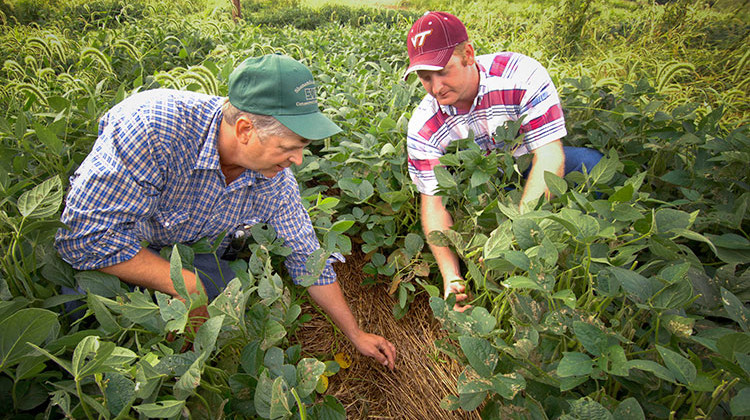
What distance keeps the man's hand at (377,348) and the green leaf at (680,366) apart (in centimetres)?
79

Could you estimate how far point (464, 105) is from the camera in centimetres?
154

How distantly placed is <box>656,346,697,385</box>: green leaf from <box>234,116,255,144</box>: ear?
3.12 feet

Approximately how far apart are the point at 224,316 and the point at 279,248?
44cm

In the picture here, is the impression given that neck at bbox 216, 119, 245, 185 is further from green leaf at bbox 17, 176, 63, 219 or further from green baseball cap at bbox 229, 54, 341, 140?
green leaf at bbox 17, 176, 63, 219

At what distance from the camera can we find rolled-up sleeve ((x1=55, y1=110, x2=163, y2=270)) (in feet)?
3.09

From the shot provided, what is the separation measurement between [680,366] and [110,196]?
1.19 m

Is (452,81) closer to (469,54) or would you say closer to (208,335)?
(469,54)

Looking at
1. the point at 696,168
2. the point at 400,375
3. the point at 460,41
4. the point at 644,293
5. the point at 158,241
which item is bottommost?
the point at 400,375

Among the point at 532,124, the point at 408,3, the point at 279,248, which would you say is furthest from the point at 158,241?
the point at 408,3

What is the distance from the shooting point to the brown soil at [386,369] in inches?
46.4

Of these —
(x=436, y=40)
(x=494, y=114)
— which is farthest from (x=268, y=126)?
(x=494, y=114)

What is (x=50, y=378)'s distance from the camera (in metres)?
0.73

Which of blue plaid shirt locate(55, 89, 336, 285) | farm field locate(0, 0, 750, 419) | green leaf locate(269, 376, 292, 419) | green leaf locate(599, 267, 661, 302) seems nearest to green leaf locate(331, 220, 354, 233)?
Answer: farm field locate(0, 0, 750, 419)

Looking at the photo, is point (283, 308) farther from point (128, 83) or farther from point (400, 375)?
point (128, 83)
